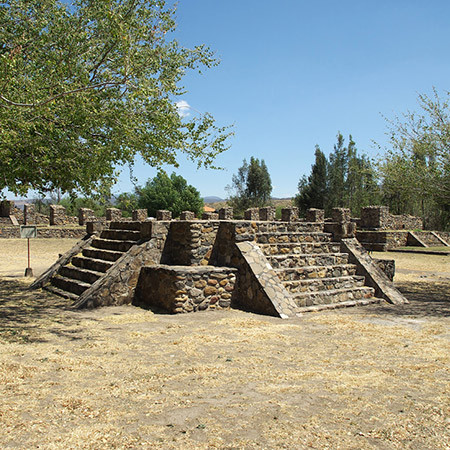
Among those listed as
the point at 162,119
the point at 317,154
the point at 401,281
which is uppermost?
the point at 317,154

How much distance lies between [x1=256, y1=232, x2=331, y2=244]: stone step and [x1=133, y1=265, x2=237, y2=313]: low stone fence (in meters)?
1.36

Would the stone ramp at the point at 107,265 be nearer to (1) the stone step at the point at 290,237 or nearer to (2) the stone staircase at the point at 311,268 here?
(1) the stone step at the point at 290,237

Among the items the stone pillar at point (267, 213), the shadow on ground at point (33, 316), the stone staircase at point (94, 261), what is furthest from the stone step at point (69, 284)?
the stone pillar at point (267, 213)

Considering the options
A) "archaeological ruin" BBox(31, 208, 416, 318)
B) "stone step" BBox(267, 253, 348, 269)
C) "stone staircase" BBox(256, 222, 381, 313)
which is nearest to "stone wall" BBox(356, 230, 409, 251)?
"archaeological ruin" BBox(31, 208, 416, 318)

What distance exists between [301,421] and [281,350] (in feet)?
7.54

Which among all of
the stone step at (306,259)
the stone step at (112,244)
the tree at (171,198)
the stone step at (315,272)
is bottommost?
the stone step at (315,272)

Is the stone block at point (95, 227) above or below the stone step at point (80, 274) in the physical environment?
above

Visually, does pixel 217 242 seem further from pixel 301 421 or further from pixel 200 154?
pixel 301 421

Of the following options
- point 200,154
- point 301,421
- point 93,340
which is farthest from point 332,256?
point 301,421

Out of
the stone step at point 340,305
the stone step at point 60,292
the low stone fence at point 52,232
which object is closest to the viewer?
the stone step at point 340,305

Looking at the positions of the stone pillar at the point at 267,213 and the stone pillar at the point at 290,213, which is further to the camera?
the stone pillar at the point at 267,213

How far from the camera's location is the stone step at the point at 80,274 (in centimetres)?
1033

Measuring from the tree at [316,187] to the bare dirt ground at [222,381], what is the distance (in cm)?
4621

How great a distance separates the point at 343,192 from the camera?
54.1 m
